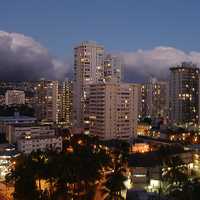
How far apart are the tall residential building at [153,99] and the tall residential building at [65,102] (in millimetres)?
19702

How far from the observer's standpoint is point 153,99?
9806 centimetres

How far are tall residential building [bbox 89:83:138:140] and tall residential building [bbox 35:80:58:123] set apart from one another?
24.5m

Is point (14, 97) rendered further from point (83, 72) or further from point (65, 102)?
point (83, 72)

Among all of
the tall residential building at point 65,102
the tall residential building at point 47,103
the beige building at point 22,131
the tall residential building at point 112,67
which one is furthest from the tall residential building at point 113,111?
the tall residential building at point 47,103

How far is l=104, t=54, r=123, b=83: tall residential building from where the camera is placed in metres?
75.8

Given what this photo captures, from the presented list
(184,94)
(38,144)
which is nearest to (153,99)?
(184,94)

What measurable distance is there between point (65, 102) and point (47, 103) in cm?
380

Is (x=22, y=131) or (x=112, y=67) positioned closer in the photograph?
(x=22, y=131)

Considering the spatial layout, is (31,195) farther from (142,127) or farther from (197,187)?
(142,127)

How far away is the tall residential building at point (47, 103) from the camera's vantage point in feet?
266

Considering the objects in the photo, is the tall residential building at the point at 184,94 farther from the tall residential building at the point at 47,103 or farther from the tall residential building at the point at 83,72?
the tall residential building at the point at 47,103

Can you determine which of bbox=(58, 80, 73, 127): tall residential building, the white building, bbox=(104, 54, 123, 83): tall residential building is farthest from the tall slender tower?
the white building

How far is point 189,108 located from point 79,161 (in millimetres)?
53796

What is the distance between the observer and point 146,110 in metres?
96.6
